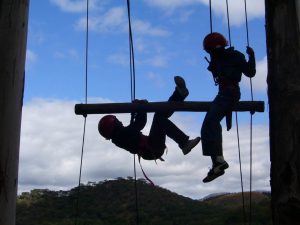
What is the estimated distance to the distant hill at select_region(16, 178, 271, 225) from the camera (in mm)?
42406

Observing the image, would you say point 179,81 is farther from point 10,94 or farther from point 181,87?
point 10,94

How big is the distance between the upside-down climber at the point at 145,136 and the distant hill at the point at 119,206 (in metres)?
33.7

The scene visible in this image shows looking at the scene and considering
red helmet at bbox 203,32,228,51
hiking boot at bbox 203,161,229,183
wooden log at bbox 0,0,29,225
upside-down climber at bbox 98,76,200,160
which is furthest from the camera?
upside-down climber at bbox 98,76,200,160

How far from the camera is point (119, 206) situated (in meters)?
47.9

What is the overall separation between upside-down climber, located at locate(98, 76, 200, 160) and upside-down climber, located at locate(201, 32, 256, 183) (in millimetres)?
359

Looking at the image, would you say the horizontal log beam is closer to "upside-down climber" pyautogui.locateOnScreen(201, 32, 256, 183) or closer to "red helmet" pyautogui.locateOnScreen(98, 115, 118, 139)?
"upside-down climber" pyautogui.locateOnScreen(201, 32, 256, 183)

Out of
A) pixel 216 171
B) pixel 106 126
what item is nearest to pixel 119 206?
pixel 106 126

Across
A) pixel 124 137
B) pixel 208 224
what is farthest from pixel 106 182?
pixel 124 137

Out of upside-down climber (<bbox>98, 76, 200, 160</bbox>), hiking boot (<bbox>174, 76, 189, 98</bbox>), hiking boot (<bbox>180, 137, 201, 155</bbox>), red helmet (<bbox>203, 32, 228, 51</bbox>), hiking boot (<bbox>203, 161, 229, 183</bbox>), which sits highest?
red helmet (<bbox>203, 32, 228, 51</bbox>)

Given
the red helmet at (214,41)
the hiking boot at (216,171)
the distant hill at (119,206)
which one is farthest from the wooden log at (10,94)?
the distant hill at (119,206)

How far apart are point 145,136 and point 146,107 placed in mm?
896

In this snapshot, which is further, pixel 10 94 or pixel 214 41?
pixel 214 41

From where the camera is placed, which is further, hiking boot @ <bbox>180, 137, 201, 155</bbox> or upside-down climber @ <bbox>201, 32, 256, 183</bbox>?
hiking boot @ <bbox>180, 137, 201, 155</bbox>

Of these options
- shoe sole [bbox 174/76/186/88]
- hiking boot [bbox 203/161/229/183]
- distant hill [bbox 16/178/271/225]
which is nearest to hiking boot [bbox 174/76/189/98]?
shoe sole [bbox 174/76/186/88]
